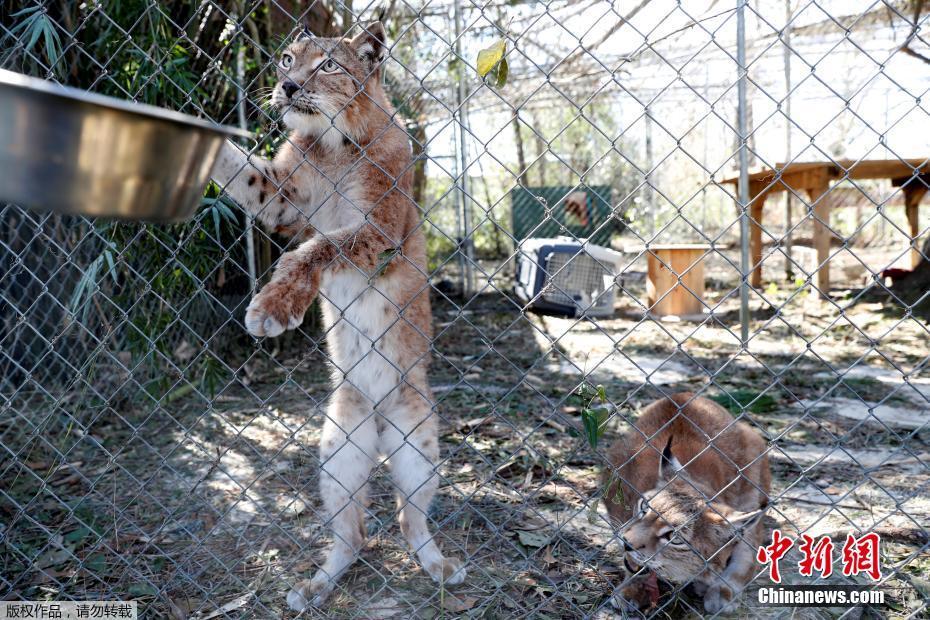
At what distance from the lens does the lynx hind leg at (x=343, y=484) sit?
2713 millimetres

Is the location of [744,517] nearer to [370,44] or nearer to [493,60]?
[493,60]

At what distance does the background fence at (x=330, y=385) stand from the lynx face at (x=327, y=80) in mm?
216

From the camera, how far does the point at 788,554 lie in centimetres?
276

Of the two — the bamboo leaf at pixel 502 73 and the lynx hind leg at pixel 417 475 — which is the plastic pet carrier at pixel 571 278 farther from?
the bamboo leaf at pixel 502 73

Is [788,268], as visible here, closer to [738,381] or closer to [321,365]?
[738,381]

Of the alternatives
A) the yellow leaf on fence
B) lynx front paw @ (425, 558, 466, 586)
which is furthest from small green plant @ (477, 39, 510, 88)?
lynx front paw @ (425, 558, 466, 586)

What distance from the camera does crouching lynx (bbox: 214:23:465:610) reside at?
272 cm

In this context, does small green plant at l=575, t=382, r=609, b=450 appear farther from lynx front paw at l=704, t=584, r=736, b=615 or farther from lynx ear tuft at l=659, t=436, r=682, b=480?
lynx front paw at l=704, t=584, r=736, b=615

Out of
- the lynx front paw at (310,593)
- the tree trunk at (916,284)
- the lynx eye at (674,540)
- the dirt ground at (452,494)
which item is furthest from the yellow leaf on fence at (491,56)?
the tree trunk at (916,284)

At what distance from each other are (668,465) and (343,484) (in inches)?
50.8

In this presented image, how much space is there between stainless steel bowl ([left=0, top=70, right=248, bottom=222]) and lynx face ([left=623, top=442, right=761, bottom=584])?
6.05ft

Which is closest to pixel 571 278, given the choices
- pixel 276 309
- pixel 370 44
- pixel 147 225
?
pixel 370 44

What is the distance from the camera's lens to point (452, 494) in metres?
3.44

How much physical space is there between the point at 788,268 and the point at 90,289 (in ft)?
30.0
